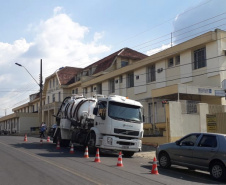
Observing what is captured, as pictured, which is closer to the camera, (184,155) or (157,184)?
(157,184)

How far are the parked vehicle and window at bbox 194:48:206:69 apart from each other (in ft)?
42.4

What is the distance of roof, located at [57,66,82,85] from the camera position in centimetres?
4922

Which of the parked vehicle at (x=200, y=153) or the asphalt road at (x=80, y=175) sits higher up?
the parked vehicle at (x=200, y=153)

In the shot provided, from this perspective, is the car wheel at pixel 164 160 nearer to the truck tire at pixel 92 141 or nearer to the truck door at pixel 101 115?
the truck door at pixel 101 115

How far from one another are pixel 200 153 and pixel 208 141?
525 millimetres

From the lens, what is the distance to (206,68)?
75.5 feet

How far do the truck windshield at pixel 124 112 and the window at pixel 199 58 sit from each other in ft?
31.3

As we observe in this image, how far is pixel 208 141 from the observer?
10852 millimetres

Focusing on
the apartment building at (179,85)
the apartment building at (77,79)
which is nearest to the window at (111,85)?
the apartment building at (179,85)

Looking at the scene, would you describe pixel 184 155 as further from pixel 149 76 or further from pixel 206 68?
pixel 149 76

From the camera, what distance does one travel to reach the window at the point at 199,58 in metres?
23.5

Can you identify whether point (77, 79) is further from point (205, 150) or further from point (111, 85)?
point (205, 150)

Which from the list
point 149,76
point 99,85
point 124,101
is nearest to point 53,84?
point 99,85

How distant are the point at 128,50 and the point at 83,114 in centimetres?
2395
